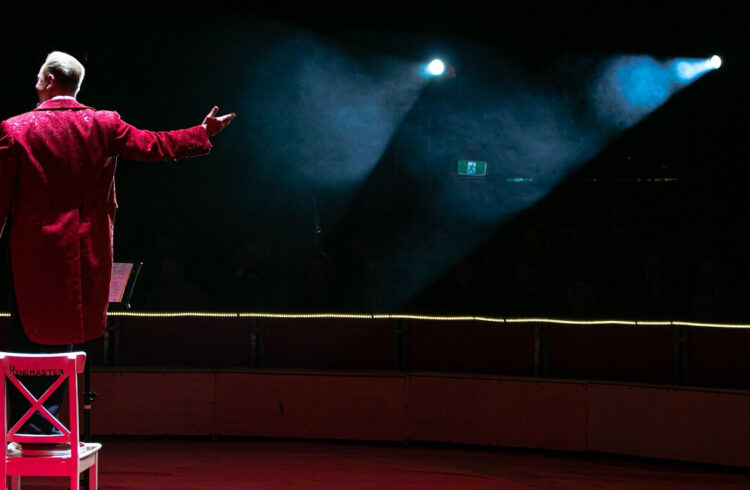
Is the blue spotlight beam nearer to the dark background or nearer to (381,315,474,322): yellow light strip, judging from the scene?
the dark background

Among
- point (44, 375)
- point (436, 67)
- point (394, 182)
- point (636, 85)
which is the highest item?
point (436, 67)

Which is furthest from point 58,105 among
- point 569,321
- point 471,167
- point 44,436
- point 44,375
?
point 471,167

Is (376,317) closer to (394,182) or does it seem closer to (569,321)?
(569,321)

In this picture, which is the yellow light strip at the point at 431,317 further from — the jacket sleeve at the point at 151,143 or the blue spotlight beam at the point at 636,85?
the blue spotlight beam at the point at 636,85

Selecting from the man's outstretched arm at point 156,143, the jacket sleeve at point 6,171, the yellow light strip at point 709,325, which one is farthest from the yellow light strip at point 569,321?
the jacket sleeve at point 6,171

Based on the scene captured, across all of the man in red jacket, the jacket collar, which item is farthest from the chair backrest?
the jacket collar

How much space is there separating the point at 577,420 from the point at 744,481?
956 mm

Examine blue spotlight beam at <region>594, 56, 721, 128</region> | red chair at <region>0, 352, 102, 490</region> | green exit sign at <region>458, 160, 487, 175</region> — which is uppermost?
blue spotlight beam at <region>594, 56, 721, 128</region>

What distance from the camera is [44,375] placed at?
2.72 meters

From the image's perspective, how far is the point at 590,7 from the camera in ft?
22.3

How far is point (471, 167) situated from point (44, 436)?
18.0ft

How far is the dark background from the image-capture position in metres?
6.05

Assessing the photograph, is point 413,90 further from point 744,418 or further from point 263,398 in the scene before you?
point 744,418

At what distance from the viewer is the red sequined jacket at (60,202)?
2.71 m
